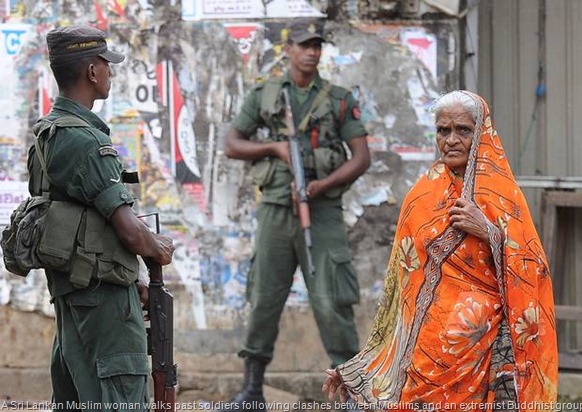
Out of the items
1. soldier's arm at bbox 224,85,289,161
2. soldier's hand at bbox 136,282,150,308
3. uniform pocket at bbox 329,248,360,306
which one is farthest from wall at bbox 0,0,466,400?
soldier's hand at bbox 136,282,150,308

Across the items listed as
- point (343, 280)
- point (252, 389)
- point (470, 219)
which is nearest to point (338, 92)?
point (343, 280)

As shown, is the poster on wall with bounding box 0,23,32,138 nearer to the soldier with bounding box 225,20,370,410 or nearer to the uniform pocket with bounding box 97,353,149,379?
the soldier with bounding box 225,20,370,410

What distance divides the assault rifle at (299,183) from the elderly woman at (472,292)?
6.34ft

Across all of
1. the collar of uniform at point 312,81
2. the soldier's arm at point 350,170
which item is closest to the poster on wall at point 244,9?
the collar of uniform at point 312,81

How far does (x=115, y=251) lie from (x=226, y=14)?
3.20m

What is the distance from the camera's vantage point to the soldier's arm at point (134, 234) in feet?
16.5

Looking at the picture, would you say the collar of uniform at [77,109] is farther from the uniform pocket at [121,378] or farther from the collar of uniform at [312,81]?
the collar of uniform at [312,81]

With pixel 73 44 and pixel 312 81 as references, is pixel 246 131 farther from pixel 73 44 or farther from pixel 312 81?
pixel 73 44

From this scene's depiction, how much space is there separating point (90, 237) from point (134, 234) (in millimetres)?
164

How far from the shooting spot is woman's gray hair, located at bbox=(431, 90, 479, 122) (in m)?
5.29

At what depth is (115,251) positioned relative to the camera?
5066 millimetres

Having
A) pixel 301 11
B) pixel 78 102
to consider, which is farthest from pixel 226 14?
pixel 78 102

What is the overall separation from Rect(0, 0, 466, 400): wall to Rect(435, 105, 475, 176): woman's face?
8.54 ft

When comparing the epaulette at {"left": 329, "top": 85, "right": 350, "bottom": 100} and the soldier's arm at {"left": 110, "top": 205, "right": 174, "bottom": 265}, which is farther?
the epaulette at {"left": 329, "top": 85, "right": 350, "bottom": 100}
